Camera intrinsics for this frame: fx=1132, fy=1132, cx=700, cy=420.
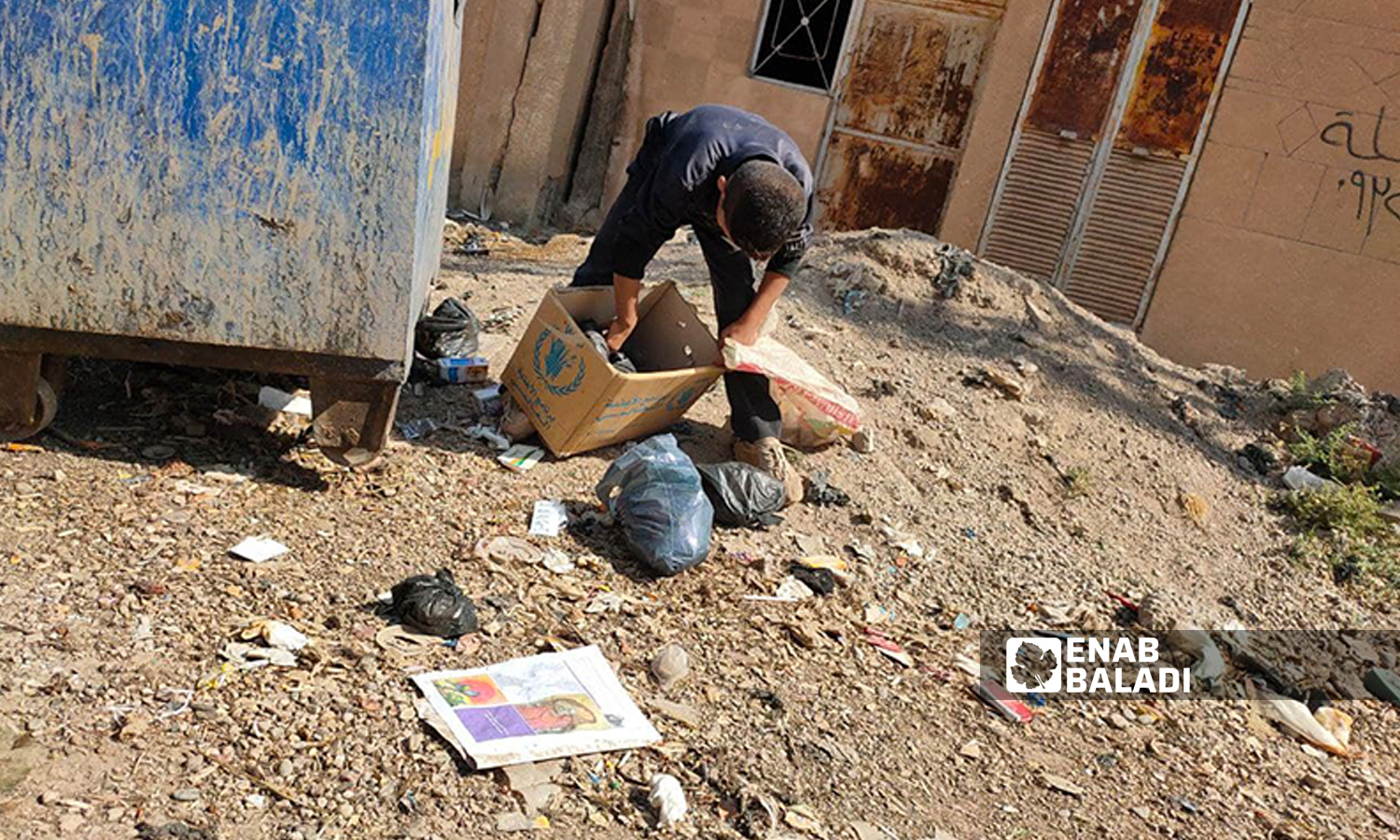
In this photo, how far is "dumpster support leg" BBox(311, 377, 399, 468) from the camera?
334 centimetres

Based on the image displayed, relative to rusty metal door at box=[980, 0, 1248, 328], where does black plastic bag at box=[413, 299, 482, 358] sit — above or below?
below

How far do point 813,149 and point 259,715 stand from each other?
634cm

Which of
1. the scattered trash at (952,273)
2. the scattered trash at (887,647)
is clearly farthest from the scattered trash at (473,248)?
the scattered trash at (887,647)

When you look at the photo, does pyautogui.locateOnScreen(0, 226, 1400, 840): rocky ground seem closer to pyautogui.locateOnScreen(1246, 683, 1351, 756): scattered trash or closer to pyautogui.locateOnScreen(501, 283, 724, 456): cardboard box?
pyautogui.locateOnScreen(1246, 683, 1351, 756): scattered trash

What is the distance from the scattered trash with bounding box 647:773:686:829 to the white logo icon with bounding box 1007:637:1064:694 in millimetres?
1264

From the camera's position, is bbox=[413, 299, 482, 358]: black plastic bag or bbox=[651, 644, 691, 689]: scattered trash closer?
bbox=[651, 644, 691, 689]: scattered trash

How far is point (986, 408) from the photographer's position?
194 inches

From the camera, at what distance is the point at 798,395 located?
165 inches

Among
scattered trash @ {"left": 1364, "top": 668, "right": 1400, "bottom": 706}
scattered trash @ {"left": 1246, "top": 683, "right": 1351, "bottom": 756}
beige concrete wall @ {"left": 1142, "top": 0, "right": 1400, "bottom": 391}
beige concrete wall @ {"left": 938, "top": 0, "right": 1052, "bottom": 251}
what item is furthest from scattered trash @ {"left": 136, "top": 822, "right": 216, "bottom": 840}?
beige concrete wall @ {"left": 1142, "top": 0, "right": 1400, "bottom": 391}

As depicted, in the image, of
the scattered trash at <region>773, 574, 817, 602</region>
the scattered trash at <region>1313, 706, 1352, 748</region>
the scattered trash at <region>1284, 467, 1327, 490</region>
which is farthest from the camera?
the scattered trash at <region>1284, 467, 1327, 490</region>

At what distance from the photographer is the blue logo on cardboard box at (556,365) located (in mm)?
3701

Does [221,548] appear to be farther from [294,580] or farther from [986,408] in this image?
[986,408]

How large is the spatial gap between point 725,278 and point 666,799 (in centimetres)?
192

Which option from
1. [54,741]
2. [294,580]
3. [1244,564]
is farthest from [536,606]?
[1244,564]
